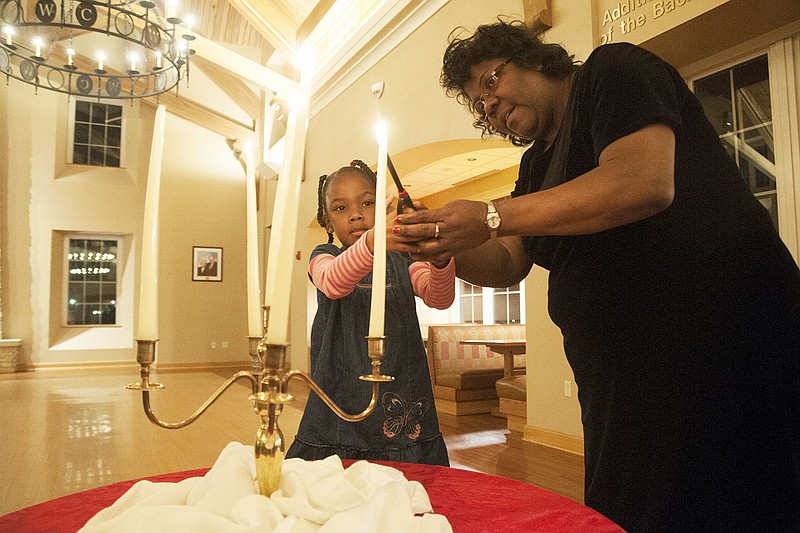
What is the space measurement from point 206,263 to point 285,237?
35.1ft

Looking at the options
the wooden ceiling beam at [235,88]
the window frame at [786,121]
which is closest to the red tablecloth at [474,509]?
the window frame at [786,121]

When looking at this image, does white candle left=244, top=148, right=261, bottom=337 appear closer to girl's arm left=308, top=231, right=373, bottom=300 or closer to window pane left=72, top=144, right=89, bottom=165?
girl's arm left=308, top=231, right=373, bottom=300

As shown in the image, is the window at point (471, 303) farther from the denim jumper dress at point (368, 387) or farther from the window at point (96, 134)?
the denim jumper dress at point (368, 387)

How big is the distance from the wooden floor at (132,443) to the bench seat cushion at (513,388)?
0.29 metres

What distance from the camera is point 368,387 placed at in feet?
4.15

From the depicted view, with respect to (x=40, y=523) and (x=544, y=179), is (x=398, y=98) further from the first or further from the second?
(x=40, y=523)

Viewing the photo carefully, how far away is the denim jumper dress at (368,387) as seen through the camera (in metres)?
1.20

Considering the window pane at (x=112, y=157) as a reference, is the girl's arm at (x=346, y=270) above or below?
below

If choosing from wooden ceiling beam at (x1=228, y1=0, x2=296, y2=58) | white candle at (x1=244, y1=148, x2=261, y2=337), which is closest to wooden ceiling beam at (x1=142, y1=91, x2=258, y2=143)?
wooden ceiling beam at (x1=228, y1=0, x2=296, y2=58)

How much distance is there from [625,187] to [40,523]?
87 cm

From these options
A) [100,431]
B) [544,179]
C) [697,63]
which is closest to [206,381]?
[100,431]

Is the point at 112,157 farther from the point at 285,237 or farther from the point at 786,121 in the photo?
the point at 285,237

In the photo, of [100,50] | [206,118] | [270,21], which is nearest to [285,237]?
[100,50]

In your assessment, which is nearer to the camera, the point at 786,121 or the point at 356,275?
the point at 356,275
